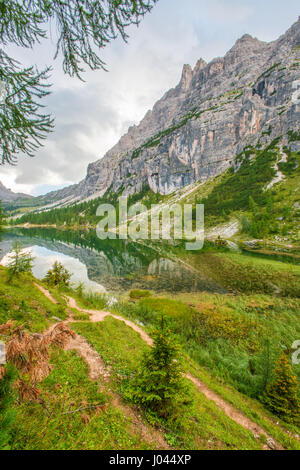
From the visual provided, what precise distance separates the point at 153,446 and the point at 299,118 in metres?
148

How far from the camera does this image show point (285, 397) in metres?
7.76

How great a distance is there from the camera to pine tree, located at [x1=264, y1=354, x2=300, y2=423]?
7.55m

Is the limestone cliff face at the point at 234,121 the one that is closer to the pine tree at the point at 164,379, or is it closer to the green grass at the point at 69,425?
the pine tree at the point at 164,379

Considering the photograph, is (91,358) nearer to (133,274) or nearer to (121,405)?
(121,405)

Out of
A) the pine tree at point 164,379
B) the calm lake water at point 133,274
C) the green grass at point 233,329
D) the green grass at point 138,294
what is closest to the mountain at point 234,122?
the calm lake water at point 133,274

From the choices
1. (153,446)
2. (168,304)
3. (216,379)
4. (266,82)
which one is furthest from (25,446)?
(266,82)

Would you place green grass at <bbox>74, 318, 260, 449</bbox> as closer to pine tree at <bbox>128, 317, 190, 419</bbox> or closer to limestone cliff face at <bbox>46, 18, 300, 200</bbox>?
pine tree at <bbox>128, 317, 190, 419</bbox>

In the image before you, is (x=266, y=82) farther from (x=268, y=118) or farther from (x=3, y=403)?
(x=3, y=403)

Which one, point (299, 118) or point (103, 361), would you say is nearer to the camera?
point (103, 361)

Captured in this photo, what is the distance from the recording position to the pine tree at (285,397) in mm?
7547

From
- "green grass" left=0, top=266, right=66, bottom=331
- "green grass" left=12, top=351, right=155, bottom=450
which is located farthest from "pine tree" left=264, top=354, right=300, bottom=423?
"green grass" left=0, top=266, right=66, bottom=331

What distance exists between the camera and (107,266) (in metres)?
39.3

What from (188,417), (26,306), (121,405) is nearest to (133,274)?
(26,306)

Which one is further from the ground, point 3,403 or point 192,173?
point 192,173
